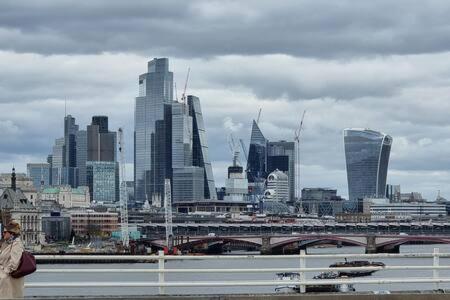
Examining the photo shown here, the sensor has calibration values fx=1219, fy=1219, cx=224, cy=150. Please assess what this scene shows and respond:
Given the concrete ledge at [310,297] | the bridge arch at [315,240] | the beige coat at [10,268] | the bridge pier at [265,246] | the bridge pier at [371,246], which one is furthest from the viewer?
the bridge arch at [315,240]

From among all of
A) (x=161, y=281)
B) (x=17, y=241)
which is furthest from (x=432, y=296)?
(x=17, y=241)

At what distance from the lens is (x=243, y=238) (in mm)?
185000

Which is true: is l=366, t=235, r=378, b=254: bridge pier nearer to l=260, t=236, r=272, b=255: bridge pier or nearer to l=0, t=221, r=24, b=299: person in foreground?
l=260, t=236, r=272, b=255: bridge pier

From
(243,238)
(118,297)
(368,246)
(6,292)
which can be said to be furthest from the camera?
(243,238)

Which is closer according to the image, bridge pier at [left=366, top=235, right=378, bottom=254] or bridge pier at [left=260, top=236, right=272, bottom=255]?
bridge pier at [left=366, top=235, right=378, bottom=254]

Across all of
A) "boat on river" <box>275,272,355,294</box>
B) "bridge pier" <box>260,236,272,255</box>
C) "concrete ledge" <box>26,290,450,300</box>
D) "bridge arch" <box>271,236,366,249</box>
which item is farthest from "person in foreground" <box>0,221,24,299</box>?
"bridge pier" <box>260,236,272,255</box>

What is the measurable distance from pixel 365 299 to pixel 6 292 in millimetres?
5167

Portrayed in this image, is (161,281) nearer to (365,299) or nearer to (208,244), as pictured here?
(365,299)

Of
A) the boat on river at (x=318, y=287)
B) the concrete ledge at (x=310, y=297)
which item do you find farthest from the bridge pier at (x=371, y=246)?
the concrete ledge at (x=310, y=297)

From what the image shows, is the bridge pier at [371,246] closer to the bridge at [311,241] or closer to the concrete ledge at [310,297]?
the bridge at [311,241]

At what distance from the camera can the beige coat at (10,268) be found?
1648 cm

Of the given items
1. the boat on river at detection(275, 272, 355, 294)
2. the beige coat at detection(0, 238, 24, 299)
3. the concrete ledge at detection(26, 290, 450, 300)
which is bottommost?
the boat on river at detection(275, 272, 355, 294)

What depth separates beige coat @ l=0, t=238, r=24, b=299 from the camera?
1648 centimetres

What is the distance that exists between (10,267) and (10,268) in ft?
0.04
